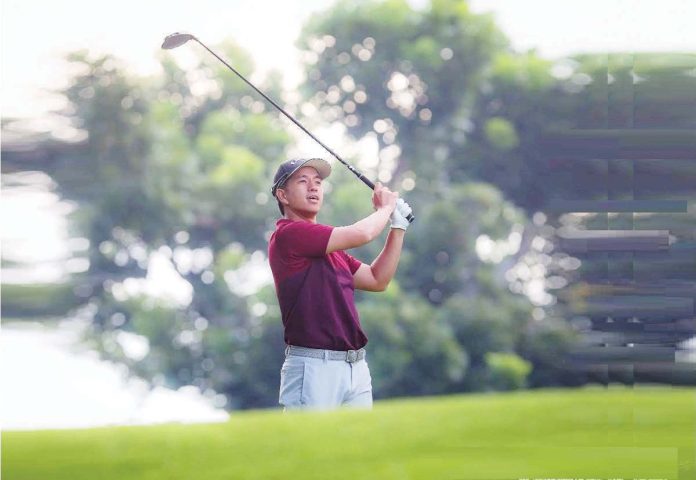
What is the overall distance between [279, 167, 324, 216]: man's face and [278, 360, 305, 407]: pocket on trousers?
58 centimetres

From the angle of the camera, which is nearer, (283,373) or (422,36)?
(283,373)

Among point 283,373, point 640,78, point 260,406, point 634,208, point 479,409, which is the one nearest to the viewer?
point 479,409

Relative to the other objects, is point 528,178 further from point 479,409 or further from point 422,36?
point 479,409

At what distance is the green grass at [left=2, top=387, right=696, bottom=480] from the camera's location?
3.46 meters

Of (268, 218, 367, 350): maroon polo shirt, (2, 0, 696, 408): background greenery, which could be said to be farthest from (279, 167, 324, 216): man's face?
(2, 0, 696, 408): background greenery

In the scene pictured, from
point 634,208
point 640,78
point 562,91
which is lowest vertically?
point 634,208

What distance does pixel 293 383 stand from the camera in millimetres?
4223

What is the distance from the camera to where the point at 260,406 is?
59.3 feet

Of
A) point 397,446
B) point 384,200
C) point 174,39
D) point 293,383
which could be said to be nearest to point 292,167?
point 384,200

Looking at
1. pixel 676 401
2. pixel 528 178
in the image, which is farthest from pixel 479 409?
pixel 528 178

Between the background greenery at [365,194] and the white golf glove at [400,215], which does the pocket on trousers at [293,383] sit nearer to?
the white golf glove at [400,215]

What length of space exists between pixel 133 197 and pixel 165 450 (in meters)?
15.1

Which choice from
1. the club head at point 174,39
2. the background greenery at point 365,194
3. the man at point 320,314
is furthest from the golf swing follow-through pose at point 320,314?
the background greenery at point 365,194

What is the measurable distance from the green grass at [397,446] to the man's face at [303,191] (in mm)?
861
